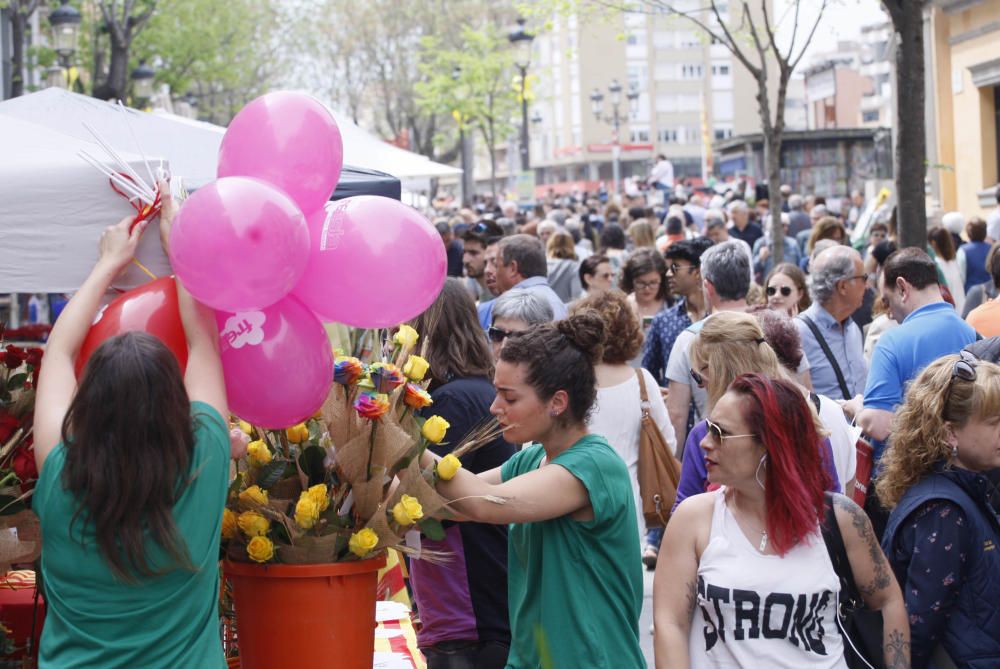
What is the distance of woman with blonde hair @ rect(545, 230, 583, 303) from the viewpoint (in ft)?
37.1

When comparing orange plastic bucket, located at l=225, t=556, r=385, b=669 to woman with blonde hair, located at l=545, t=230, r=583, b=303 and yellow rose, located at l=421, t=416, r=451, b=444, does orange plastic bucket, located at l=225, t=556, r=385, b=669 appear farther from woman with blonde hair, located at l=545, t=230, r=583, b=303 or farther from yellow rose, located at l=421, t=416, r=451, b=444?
woman with blonde hair, located at l=545, t=230, r=583, b=303

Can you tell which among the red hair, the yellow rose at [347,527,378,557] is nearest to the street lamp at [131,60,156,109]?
the yellow rose at [347,527,378,557]

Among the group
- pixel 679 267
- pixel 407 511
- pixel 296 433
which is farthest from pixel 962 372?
pixel 679 267

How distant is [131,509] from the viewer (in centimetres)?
283

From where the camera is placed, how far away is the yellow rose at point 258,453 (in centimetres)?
346

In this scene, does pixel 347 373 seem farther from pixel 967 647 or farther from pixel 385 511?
pixel 967 647

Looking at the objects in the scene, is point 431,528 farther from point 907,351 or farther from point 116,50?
point 116,50

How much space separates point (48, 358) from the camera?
3.13 m

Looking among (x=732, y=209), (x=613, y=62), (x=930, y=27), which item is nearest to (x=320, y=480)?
(x=732, y=209)

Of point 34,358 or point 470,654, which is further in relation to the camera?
point 470,654

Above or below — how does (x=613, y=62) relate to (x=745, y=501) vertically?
above

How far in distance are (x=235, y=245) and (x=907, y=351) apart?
3781 mm

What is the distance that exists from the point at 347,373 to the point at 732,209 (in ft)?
43.0

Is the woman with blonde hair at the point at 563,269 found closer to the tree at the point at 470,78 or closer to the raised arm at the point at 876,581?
the raised arm at the point at 876,581
